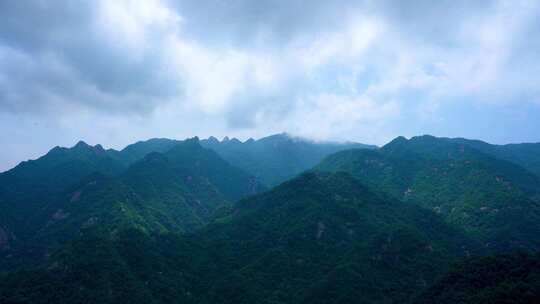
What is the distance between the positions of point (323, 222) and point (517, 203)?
3431 inches

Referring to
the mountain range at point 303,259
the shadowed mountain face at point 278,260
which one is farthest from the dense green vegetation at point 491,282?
the shadowed mountain face at point 278,260

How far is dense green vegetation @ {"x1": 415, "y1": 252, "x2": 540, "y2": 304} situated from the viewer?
89.4 metres

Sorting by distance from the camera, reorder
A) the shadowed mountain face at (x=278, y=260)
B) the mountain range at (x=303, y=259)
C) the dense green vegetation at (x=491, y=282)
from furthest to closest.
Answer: the shadowed mountain face at (x=278, y=260) → the mountain range at (x=303, y=259) → the dense green vegetation at (x=491, y=282)

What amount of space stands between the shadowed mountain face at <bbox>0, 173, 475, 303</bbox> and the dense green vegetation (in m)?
29.8

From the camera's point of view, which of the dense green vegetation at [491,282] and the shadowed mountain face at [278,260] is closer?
the dense green vegetation at [491,282]

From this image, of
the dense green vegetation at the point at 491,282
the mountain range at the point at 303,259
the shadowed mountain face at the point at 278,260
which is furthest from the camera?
the shadowed mountain face at the point at 278,260

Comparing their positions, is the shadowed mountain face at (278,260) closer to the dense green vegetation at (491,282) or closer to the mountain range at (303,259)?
the mountain range at (303,259)

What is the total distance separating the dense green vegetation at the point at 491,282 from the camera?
8938 cm

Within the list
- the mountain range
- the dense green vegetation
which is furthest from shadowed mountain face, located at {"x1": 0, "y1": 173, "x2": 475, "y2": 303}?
the dense green vegetation

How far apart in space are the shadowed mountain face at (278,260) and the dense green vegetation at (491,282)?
1173 inches

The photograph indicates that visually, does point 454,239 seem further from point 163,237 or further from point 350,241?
point 163,237

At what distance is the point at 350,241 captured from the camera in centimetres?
17150

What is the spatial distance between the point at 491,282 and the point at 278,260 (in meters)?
77.2

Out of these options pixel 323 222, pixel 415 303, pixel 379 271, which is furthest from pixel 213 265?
pixel 415 303
